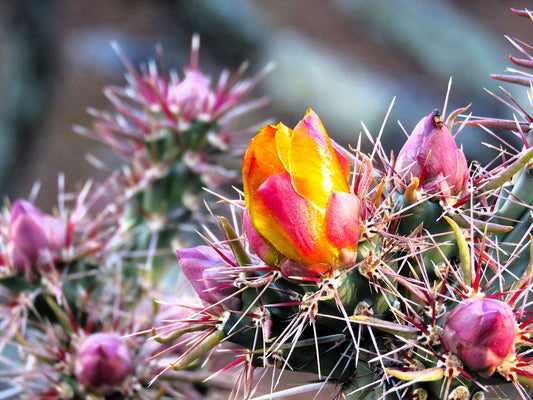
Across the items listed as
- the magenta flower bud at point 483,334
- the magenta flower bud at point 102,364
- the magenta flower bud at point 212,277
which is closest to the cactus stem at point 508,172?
the magenta flower bud at point 483,334

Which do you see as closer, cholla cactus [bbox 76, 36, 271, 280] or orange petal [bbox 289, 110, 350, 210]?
orange petal [bbox 289, 110, 350, 210]

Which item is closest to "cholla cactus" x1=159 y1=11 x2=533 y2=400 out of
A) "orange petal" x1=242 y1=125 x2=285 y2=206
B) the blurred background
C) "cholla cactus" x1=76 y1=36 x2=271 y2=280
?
"orange petal" x1=242 y1=125 x2=285 y2=206

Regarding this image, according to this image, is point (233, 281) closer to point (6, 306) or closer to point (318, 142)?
point (318, 142)

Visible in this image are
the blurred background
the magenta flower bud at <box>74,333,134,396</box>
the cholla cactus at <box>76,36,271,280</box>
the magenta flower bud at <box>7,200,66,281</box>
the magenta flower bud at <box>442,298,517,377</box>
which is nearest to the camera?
the magenta flower bud at <box>442,298,517,377</box>

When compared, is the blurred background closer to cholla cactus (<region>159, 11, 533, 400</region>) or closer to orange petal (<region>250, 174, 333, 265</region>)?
cholla cactus (<region>159, 11, 533, 400</region>)

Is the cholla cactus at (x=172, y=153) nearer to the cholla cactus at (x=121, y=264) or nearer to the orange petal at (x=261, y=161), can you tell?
the cholla cactus at (x=121, y=264)

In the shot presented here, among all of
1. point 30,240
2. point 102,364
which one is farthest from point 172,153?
point 102,364

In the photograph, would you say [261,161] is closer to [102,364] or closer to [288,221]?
[288,221]
